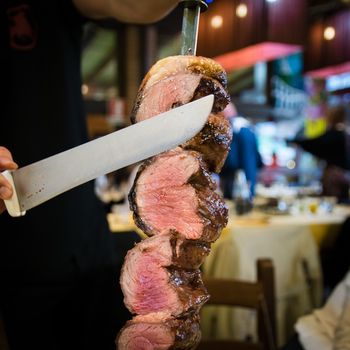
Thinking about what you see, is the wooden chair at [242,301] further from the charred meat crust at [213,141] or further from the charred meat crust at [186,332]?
the charred meat crust at [213,141]

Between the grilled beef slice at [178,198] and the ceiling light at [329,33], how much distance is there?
4930 mm

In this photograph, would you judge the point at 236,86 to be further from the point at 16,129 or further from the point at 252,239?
the point at 16,129

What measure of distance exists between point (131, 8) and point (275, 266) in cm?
232

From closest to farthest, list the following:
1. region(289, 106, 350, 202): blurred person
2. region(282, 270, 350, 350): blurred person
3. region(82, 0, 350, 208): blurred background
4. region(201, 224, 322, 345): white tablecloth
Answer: region(282, 270, 350, 350): blurred person < region(201, 224, 322, 345): white tablecloth < region(82, 0, 350, 208): blurred background < region(289, 106, 350, 202): blurred person

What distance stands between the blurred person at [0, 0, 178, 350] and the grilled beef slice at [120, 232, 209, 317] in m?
0.41

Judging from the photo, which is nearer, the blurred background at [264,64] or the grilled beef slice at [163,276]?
the grilled beef slice at [163,276]

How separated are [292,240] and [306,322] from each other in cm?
140

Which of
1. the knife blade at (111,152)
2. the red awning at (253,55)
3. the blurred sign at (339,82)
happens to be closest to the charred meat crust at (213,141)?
the knife blade at (111,152)

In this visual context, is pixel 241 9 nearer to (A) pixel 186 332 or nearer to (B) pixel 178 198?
(B) pixel 178 198

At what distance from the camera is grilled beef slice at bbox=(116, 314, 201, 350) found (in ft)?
2.71

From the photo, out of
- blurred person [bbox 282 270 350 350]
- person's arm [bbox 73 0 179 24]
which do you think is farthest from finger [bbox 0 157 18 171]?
blurred person [bbox 282 270 350 350]

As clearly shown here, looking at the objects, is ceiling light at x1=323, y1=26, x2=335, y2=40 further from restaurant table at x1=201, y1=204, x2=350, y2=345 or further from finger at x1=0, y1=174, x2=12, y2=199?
finger at x1=0, y1=174, x2=12, y2=199

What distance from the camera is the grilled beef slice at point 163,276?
2.72ft

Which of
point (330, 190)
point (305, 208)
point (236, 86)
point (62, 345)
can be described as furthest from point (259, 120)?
point (62, 345)
